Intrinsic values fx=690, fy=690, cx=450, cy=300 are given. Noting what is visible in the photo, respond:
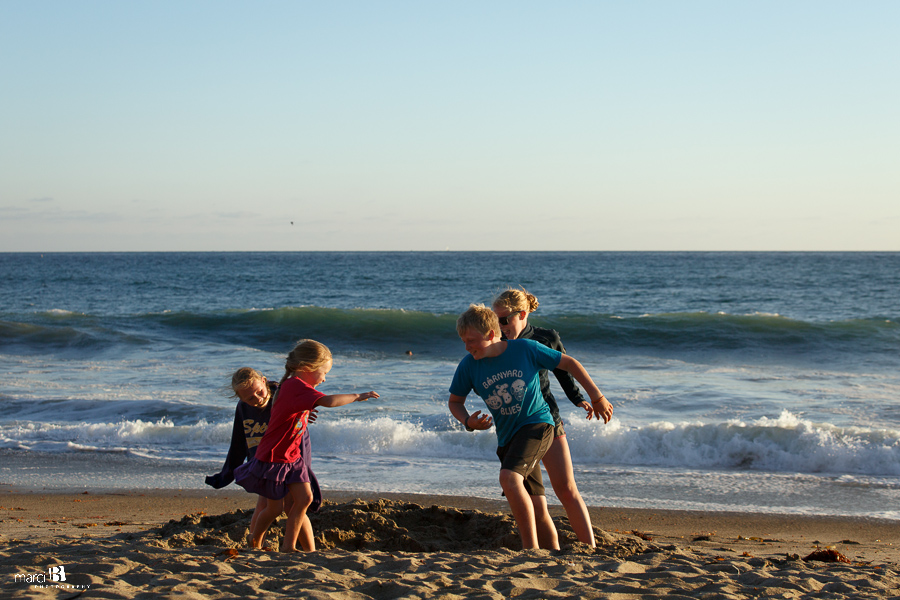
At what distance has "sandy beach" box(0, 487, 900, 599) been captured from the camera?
3.13 meters

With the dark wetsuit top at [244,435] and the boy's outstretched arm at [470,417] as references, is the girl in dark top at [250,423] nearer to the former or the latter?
the dark wetsuit top at [244,435]

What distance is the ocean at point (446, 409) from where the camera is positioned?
661cm

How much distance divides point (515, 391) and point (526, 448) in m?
0.29

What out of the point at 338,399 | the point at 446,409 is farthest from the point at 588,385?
the point at 446,409

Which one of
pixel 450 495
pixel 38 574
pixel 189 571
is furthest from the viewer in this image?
pixel 450 495

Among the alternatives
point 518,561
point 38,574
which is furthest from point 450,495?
point 38,574

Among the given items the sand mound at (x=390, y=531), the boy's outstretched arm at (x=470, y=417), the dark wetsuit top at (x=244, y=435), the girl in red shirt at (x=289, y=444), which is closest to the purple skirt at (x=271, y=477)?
the girl in red shirt at (x=289, y=444)

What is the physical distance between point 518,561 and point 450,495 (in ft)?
8.41

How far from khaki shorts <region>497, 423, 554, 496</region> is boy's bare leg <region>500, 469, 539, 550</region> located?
0.13ft

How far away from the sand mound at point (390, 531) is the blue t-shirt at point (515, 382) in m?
0.92

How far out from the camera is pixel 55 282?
135ft

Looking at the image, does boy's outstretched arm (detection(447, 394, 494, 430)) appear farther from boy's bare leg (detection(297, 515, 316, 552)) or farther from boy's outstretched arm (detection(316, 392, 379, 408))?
boy's bare leg (detection(297, 515, 316, 552))

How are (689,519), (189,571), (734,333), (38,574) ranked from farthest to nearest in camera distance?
(734,333) → (689,519) → (189,571) → (38,574)

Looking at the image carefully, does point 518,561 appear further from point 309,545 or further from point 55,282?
point 55,282
